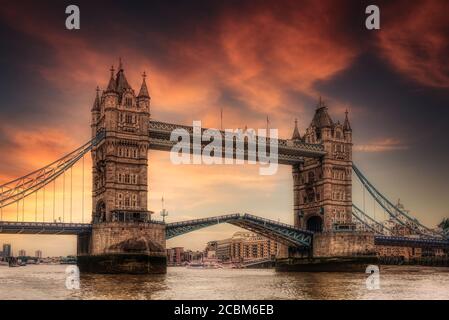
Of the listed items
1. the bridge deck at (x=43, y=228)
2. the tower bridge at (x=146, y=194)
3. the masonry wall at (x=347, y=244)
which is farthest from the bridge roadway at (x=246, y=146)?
the bridge deck at (x=43, y=228)

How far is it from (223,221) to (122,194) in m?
17.0

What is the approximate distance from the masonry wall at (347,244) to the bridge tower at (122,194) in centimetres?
2940

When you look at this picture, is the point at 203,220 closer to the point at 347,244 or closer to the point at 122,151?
the point at 122,151

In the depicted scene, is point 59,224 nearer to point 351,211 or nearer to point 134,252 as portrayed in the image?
point 134,252

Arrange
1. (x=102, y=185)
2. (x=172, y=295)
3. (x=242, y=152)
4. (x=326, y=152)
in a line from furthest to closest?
(x=326, y=152) → (x=242, y=152) → (x=102, y=185) → (x=172, y=295)

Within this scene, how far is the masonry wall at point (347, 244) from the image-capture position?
92.8 m

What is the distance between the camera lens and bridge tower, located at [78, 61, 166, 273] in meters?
72.5

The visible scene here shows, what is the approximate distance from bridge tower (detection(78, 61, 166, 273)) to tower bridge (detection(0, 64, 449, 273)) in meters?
0.13

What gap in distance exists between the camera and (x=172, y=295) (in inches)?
1715

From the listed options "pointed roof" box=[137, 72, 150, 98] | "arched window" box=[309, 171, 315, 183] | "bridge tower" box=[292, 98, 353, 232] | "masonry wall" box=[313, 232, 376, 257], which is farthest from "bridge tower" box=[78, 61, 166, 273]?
"arched window" box=[309, 171, 315, 183]

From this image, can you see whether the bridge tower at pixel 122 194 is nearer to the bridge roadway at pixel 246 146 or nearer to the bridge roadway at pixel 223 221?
the bridge roadway at pixel 246 146
